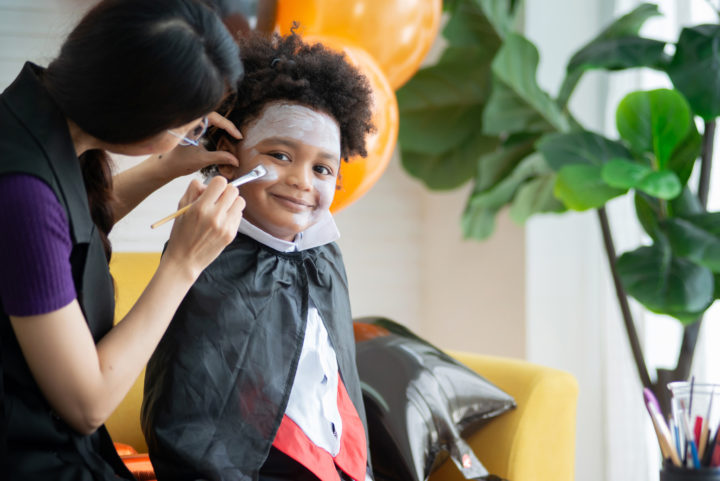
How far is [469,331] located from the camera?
319cm

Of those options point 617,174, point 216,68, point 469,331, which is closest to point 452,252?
point 469,331

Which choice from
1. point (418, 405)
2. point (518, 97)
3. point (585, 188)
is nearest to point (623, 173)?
point (585, 188)

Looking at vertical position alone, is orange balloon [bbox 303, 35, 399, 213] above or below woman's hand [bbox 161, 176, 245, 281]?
above

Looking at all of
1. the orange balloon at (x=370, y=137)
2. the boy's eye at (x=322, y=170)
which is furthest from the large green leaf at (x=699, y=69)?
the boy's eye at (x=322, y=170)

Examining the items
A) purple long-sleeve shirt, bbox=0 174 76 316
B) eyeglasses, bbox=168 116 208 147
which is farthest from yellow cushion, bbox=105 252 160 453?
purple long-sleeve shirt, bbox=0 174 76 316

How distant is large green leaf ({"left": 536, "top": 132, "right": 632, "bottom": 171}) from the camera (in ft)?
6.89

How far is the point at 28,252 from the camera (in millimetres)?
876

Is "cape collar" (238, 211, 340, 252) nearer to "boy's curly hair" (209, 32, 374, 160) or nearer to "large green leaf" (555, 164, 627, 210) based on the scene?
"boy's curly hair" (209, 32, 374, 160)

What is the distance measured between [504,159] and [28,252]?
1.90 meters

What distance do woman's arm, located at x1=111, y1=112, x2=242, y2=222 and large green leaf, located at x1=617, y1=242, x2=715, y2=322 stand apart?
1180 mm

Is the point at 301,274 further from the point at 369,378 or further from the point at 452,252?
the point at 452,252

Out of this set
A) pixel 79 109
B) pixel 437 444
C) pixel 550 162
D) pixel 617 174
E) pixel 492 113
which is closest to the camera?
pixel 79 109

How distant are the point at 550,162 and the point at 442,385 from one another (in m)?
0.78

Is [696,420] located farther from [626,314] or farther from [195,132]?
[626,314]
